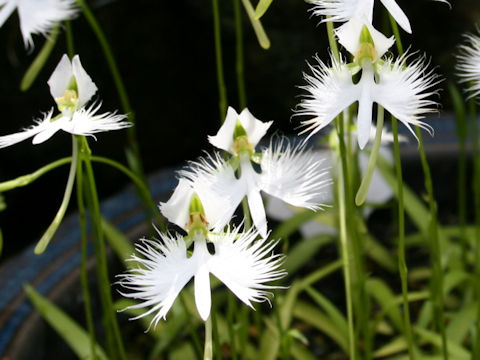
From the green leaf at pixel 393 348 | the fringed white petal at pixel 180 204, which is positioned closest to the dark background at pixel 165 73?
the green leaf at pixel 393 348

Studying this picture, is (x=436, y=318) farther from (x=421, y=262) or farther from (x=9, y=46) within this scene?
(x=9, y=46)

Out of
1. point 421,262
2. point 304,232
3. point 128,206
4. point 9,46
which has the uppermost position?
point 9,46

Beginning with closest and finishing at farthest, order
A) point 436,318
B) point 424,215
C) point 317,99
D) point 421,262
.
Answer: point 317,99
point 436,318
point 424,215
point 421,262

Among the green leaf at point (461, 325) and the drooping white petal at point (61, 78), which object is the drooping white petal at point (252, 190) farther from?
the green leaf at point (461, 325)

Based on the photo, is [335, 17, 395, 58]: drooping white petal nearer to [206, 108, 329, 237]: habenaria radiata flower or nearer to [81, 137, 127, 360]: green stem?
[206, 108, 329, 237]: habenaria radiata flower

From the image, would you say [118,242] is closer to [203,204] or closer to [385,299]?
[385,299]

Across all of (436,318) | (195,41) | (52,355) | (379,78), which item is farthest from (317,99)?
(195,41)
